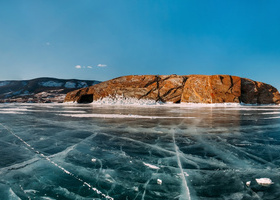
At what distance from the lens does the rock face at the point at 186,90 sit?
2320cm

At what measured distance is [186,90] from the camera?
83.1 ft

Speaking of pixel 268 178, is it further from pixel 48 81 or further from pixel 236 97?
pixel 48 81

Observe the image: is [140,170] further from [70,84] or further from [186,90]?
[70,84]

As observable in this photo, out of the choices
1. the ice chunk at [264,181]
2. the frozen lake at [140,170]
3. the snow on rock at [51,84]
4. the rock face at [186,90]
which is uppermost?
the snow on rock at [51,84]

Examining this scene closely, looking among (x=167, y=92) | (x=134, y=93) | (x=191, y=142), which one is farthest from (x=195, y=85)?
(x=191, y=142)

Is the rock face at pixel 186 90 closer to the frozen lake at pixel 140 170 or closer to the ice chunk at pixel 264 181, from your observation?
the frozen lake at pixel 140 170

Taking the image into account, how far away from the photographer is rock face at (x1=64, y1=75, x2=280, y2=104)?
23.2 meters

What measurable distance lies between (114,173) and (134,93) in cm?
2597

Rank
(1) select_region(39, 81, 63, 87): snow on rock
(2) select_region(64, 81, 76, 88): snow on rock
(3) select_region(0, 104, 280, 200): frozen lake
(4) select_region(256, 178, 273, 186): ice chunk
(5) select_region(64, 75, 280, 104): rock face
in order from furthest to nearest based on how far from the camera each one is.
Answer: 1. (2) select_region(64, 81, 76, 88): snow on rock
2. (1) select_region(39, 81, 63, 87): snow on rock
3. (5) select_region(64, 75, 280, 104): rock face
4. (4) select_region(256, 178, 273, 186): ice chunk
5. (3) select_region(0, 104, 280, 200): frozen lake

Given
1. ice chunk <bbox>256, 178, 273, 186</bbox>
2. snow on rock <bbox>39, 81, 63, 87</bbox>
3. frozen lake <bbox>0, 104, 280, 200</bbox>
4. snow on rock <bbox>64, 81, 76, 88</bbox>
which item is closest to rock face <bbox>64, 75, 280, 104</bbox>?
frozen lake <bbox>0, 104, 280, 200</bbox>

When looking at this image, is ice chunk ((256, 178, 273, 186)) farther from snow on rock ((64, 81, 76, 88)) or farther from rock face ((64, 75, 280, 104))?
snow on rock ((64, 81, 76, 88))

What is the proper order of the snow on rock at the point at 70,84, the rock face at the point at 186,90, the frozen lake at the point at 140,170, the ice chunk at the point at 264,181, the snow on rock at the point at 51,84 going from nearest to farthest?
1. the frozen lake at the point at 140,170
2. the ice chunk at the point at 264,181
3. the rock face at the point at 186,90
4. the snow on rock at the point at 51,84
5. the snow on rock at the point at 70,84

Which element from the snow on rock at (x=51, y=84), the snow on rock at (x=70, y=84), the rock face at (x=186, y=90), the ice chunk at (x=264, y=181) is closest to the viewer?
the ice chunk at (x=264, y=181)

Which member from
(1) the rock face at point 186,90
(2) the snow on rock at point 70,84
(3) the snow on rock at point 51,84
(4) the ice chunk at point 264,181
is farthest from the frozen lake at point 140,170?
(3) the snow on rock at point 51,84
